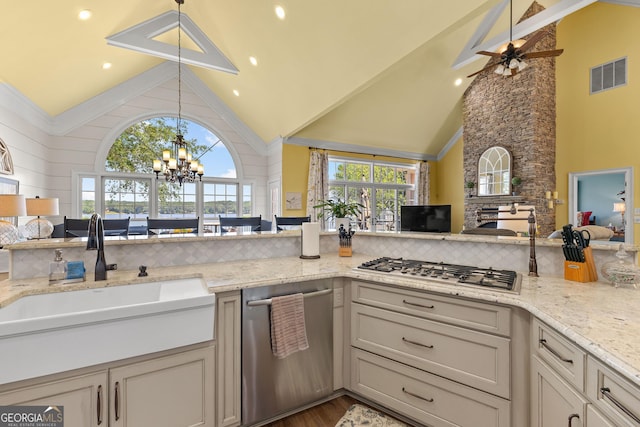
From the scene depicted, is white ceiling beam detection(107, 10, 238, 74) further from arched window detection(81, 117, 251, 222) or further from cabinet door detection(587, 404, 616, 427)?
cabinet door detection(587, 404, 616, 427)

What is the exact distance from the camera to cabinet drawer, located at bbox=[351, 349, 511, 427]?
134cm

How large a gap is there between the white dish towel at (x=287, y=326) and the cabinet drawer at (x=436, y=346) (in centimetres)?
37

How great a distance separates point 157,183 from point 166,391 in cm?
580

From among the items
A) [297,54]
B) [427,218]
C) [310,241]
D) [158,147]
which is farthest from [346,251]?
[158,147]

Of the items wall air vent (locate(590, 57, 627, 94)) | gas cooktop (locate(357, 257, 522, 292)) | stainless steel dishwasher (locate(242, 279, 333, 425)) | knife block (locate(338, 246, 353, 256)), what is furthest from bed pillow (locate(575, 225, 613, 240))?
wall air vent (locate(590, 57, 627, 94))

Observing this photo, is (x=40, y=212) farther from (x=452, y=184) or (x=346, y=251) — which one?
(x=452, y=184)

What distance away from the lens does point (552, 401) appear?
107 cm

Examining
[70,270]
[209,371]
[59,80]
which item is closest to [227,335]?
[209,371]

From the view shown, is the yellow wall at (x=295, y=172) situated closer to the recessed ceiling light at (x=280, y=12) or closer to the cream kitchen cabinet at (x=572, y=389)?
the recessed ceiling light at (x=280, y=12)

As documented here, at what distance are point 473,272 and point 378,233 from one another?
895 millimetres

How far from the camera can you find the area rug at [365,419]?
1669mm

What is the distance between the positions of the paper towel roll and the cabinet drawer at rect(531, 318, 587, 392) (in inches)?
57.2

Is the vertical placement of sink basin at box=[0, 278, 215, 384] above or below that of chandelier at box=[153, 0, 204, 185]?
below

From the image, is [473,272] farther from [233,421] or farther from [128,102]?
[128,102]
